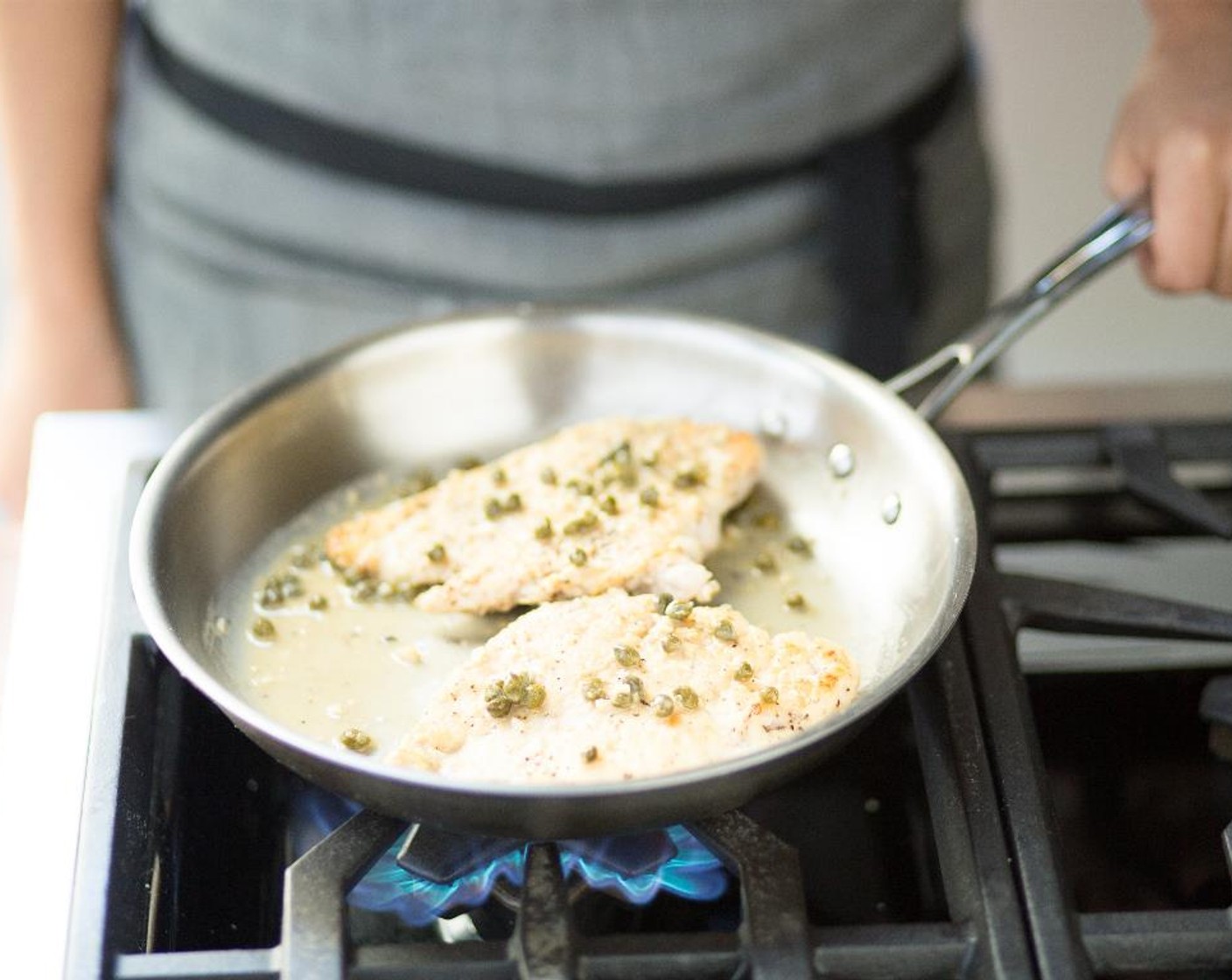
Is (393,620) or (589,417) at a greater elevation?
(589,417)

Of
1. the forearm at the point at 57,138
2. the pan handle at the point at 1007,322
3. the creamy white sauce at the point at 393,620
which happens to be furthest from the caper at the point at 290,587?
the forearm at the point at 57,138

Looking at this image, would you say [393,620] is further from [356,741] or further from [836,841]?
[836,841]

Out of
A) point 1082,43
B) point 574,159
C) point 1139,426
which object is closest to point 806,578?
point 1139,426

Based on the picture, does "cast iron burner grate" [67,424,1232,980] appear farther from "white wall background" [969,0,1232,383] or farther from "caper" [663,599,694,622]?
"white wall background" [969,0,1232,383]

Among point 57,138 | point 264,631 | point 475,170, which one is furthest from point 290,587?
point 57,138

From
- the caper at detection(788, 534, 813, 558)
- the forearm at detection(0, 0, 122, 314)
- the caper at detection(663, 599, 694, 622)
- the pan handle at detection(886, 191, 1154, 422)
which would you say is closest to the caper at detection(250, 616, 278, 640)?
the caper at detection(663, 599, 694, 622)

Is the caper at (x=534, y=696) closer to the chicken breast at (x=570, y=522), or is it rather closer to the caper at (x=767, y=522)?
the chicken breast at (x=570, y=522)
